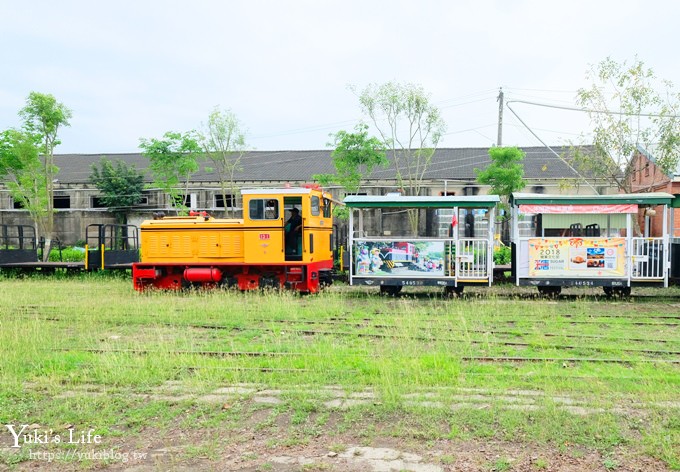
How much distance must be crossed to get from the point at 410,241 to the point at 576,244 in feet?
12.3

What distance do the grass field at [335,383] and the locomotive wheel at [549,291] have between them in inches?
108

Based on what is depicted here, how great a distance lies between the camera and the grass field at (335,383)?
4902 millimetres

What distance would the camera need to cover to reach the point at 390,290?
15047 millimetres

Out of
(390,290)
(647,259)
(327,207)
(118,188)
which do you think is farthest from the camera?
(118,188)

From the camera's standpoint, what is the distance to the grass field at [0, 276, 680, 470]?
193 inches

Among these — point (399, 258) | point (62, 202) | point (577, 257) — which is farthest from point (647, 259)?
point (62, 202)

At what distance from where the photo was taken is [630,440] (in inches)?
189

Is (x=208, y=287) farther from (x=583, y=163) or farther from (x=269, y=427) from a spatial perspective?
(x=583, y=163)

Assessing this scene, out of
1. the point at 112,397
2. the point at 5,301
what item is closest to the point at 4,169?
the point at 5,301

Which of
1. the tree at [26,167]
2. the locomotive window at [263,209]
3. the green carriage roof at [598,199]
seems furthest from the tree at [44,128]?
the green carriage roof at [598,199]

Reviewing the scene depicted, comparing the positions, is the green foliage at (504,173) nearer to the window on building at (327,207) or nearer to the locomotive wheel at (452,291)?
the window on building at (327,207)

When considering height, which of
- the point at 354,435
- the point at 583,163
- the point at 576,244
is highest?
the point at 583,163

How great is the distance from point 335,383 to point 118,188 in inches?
1075

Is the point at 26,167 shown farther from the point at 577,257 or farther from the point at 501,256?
the point at 577,257
